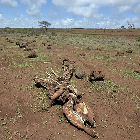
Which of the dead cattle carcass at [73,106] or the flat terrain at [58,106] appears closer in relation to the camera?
the flat terrain at [58,106]

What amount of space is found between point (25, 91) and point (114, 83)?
6237 millimetres

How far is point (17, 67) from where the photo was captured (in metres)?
14.1

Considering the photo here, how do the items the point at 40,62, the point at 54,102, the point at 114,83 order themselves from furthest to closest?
the point at 40,62 → the point at 114,83 → the point at 54,102

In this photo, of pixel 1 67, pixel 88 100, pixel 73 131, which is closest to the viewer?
pixel 73 131

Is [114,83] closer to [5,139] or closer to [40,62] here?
[40,62]

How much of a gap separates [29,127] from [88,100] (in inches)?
149

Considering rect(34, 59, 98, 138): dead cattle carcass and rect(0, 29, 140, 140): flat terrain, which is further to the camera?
rect(34, 59, 98, 138): dead cattle carcass

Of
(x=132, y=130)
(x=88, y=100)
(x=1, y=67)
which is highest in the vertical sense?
(x=1, y=67)

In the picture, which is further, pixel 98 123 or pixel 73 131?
pixel 98 123

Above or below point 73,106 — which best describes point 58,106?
below

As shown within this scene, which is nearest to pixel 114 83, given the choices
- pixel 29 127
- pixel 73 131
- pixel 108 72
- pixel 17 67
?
pixel 108 72

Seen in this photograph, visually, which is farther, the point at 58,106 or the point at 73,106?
the point at 58,106

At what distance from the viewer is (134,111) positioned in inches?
370

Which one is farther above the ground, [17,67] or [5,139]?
[17,67]
